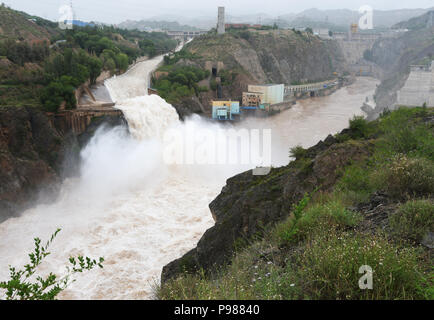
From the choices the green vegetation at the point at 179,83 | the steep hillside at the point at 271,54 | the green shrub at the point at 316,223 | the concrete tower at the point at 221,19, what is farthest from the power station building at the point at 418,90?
the concrete tower at the point at 221,19

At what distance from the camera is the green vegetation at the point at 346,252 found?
3.85m

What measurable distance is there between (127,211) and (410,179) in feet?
48.1

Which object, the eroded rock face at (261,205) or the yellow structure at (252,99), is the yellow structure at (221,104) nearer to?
the yellow structure at (252,99)

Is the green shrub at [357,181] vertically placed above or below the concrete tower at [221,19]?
below

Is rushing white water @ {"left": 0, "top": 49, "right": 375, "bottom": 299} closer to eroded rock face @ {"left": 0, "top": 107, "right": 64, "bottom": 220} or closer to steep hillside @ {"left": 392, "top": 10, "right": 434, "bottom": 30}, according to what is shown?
eroded rock face @ {"left": 0, "top": 107, "right": 64, "bottom": 220}

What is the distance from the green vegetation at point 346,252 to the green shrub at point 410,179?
16 millimetres

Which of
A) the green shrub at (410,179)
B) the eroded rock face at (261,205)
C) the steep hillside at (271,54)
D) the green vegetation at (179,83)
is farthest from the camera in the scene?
the steep hillside at (271,54)

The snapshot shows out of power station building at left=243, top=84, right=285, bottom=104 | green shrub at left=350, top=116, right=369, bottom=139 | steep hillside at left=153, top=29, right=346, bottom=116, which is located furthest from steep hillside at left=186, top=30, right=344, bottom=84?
green shrub at left=350, top=116, right=369, bottom=139

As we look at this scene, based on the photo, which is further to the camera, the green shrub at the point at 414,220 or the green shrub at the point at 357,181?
the green shrub at the point at 357,181

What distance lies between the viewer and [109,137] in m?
25.2

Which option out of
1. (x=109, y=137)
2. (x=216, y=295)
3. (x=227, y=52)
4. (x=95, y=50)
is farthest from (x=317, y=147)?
(x=227, y=52)

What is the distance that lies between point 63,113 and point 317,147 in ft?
60.2

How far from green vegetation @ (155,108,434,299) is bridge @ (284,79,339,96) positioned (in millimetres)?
52113
